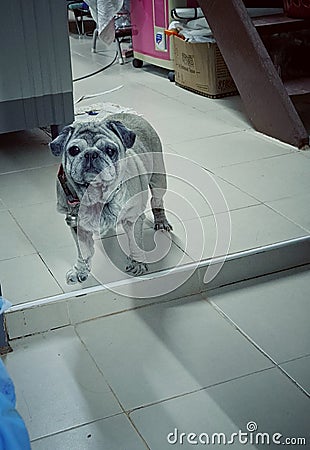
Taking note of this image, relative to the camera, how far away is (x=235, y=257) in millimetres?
2371

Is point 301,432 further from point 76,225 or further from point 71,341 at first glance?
point 76,225

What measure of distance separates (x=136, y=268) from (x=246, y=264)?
1.27 feet

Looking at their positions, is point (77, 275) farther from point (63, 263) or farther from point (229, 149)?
point (229, 149)

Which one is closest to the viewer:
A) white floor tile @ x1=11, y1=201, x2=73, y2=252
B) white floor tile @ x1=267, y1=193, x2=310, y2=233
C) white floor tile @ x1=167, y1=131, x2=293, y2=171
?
white floor tile @ x1=11, y1=201, x2=73, y2=252

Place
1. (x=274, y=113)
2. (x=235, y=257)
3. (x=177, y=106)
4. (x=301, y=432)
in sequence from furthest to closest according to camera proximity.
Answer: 1. (x=177, y=106)
2. (x=274, y=113)
3. (x=235, y=257)
4. (x=301, y=432)

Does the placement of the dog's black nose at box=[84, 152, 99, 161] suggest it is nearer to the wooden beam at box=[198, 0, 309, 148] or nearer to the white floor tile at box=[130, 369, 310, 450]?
the white floor tile at box=[130, 369, 310, 450]

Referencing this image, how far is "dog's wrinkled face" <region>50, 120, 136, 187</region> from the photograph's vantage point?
2.04m

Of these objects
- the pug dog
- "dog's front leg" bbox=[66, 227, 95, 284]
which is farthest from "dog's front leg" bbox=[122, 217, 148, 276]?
"dog's front leg" bbox=[66, 227, 95, 284]

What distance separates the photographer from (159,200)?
250 cm

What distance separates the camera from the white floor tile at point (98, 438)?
1.67m

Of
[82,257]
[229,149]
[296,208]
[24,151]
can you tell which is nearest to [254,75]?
[229,149]

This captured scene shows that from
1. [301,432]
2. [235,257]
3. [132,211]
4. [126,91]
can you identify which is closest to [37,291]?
[132,211]

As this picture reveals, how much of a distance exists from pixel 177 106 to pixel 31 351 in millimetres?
2408

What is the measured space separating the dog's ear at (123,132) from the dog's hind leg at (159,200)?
0.99 feet
